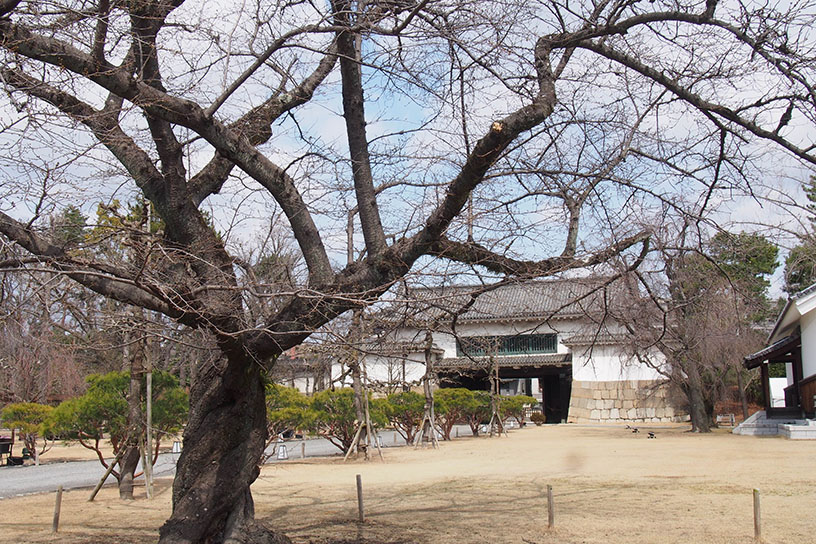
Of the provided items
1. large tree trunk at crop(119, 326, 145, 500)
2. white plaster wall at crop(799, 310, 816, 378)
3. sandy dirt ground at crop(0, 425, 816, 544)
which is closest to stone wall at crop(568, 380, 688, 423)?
white plaster wall at crop(799, 310, 816, 378)

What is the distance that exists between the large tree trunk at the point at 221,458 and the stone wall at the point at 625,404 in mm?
30897

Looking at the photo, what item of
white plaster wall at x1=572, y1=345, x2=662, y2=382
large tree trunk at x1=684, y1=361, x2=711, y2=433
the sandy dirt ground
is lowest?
the sandy dirt ground

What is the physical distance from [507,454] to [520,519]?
10.8 metres

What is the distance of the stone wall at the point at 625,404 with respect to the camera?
115ft

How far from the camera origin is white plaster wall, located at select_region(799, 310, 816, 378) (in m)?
21.6

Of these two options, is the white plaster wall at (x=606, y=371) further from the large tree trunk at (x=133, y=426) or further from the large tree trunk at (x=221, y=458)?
the large tree trunk at (x=221, y=458)

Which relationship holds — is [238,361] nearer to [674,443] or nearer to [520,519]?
[520,519]

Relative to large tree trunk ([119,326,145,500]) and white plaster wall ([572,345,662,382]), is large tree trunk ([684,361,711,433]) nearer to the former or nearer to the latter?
white plaster wall ([572,345,662,382])

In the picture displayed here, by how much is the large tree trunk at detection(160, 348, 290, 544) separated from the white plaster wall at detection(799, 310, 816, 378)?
1985 centimetres

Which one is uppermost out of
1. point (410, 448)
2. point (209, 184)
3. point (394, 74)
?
point (394, 74)

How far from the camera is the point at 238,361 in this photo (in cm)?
623

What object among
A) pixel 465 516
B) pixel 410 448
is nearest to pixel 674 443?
pixel 410 448

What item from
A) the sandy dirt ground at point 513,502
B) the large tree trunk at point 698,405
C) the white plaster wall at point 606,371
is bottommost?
the sandy dirt ground at point 513,502

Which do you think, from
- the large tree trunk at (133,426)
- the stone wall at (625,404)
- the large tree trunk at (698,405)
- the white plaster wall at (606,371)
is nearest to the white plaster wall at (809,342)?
the large tree trunk at (698,405)
